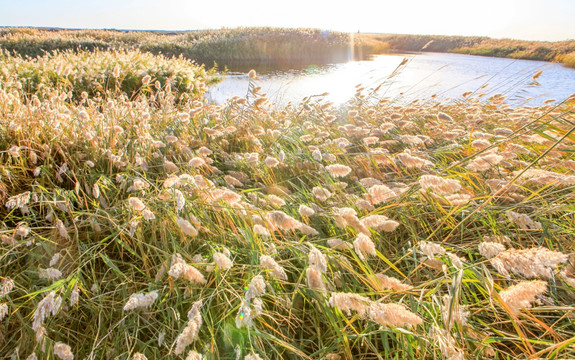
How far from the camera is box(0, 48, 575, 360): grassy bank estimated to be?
3.33 feet

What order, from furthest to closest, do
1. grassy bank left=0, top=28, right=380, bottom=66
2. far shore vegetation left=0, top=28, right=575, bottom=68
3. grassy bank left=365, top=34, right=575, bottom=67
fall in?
grassy bank left=365, top=34, right=575, bottom=67, grassy bank left=0, top=28, right=380, bottom=66, far shore vegetation left=0, top=28, right=575, bottom=68

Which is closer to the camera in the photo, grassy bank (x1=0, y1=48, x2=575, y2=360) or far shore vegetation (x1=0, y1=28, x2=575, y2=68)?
grassy bank (x1=0, y1=48, x2=575, y2=360)

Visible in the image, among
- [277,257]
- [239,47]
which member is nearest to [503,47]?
[239,47]

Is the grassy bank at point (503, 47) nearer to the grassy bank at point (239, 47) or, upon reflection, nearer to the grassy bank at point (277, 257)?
the grassy bank at point (239, 47)

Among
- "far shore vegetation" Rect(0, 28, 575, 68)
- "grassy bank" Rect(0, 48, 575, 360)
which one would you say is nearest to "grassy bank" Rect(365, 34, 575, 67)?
"far shore vegetation" Rect(0, 28, 575, 68)

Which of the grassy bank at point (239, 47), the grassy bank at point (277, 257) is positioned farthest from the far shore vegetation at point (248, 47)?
the grassy bank at point (277, 257)

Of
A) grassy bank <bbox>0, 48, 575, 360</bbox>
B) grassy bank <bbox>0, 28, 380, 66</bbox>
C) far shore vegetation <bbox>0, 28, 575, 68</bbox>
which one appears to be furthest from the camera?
grassy bank <bbox>0, 28, 380, 66</bbox>

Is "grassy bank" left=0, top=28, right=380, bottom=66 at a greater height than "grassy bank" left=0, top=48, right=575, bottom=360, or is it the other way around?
"grassy bank" left=0, top=28, right=380, bottom=66

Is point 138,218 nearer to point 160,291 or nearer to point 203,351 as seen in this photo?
point 160,291

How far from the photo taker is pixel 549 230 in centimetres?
158

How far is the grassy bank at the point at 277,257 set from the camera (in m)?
1.02

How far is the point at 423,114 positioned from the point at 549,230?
7.35 ft

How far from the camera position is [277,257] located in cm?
149

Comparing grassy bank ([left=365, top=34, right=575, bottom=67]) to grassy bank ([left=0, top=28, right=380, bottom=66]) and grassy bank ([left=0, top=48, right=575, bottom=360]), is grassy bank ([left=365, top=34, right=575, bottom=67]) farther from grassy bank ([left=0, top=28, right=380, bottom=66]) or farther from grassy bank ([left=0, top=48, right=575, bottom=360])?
grassy bank ([left=0, top=48, right=575, bottom=360])
